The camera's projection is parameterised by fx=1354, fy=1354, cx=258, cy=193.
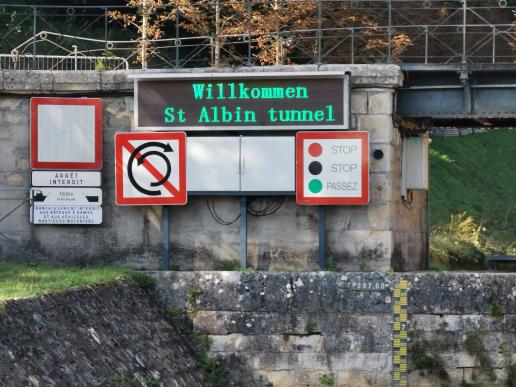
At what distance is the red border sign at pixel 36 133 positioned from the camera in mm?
23250

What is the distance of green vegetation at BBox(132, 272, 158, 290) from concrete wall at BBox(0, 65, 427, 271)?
3.88 ft

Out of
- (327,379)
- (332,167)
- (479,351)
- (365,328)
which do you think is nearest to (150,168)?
(332,167)

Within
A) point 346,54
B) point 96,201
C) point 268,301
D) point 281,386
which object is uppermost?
point 346,54

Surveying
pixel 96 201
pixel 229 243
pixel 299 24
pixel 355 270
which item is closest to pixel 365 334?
pixel 355 270

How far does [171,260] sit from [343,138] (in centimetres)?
365

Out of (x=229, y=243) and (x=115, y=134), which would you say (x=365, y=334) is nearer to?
(x=229, y=243)

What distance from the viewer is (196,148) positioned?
2300 cm

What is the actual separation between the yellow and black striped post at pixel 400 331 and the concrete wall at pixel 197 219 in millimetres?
885

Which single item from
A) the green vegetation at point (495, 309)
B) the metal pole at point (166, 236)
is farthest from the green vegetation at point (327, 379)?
the metal pole at point (166, 236)

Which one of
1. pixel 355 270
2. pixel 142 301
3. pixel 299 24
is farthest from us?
pixel 299 24

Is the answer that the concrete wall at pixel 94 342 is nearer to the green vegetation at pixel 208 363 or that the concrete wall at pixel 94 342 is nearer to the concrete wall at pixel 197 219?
the green vegetation at pixel 208 363

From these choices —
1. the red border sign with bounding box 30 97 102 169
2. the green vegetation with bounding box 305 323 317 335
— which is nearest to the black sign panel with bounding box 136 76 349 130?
the red border sign with bounding box 30 97 102 169

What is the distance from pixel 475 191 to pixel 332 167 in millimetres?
25165

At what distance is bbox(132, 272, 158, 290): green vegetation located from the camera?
2197cm
